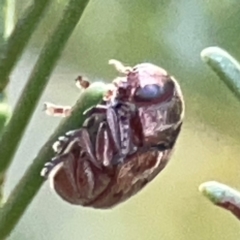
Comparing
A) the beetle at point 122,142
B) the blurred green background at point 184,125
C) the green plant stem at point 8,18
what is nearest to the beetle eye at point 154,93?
the beetle at point 122,142

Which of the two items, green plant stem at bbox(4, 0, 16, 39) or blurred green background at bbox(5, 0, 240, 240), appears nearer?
green plant stem at bbox(4, 0, 16, 39)

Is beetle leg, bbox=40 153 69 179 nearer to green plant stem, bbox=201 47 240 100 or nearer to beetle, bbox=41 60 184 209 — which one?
beetle, bbox=41 60 184 209

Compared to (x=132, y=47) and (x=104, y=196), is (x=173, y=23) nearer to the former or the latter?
(x=132, y=47)

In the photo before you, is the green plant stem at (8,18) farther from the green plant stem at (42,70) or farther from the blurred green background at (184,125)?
the blurred green background at (184,125)

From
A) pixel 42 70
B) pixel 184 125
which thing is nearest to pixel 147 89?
pixel 42 70

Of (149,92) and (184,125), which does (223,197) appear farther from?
(184,125)

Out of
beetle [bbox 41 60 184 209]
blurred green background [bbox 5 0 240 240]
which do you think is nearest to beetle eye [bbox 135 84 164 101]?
beetle [bbox 41 60 184 209]
